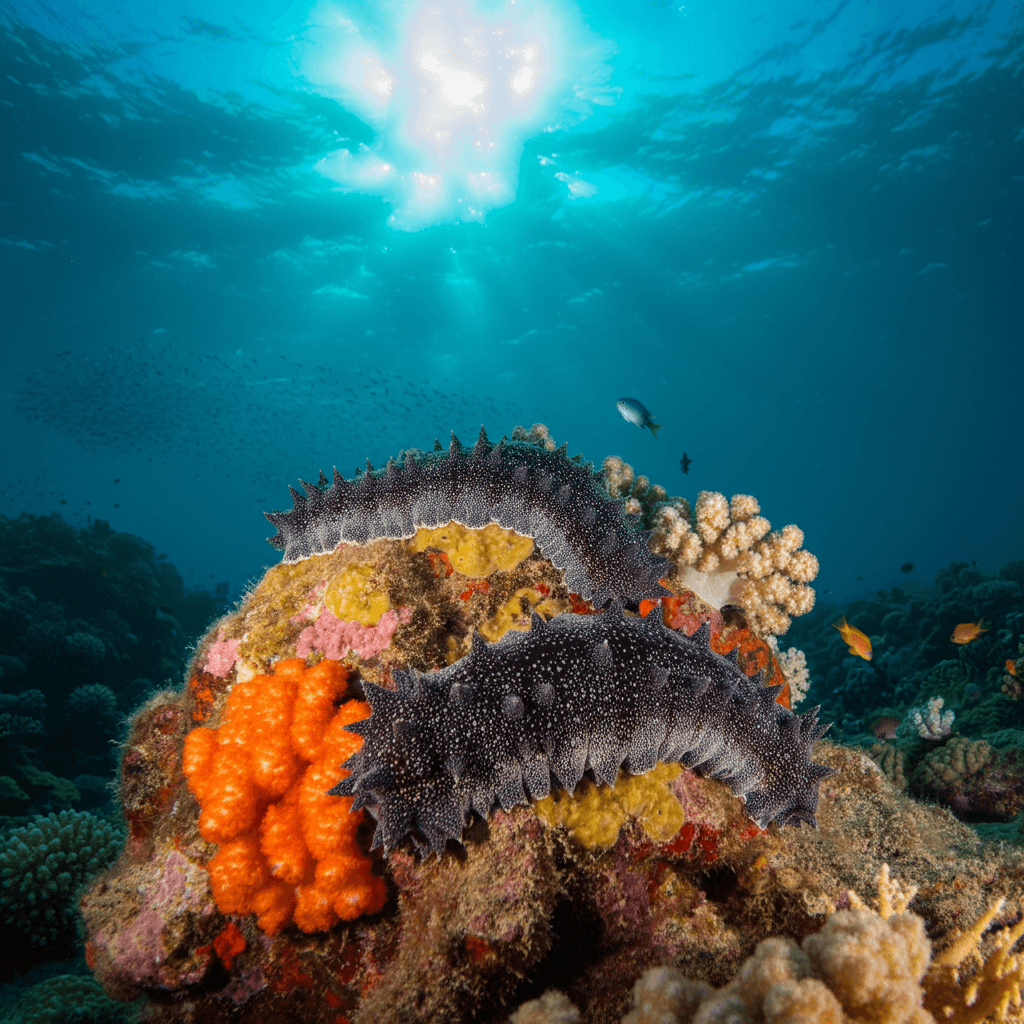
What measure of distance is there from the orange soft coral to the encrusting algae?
0.7 inches

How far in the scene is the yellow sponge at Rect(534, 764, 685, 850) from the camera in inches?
128

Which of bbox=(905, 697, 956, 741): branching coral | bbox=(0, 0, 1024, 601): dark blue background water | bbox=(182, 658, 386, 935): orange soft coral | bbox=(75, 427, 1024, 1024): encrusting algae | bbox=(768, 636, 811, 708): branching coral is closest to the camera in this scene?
bbox=(75, 427, 1024, 1024): encrusting algae

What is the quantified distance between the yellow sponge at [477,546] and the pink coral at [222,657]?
1870mm

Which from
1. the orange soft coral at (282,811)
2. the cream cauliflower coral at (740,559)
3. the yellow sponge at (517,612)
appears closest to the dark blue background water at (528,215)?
the cream cauliflower coral at (740,559)

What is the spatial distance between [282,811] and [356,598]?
65.7 inches

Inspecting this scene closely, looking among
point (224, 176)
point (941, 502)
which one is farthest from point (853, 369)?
point (224, 176)

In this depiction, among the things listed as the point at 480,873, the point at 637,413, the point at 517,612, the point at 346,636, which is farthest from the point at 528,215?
the point at 480,873

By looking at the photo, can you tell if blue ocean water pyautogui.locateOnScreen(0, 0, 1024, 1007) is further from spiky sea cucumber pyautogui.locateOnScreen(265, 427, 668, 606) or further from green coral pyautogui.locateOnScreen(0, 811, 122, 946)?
spiky sea cucumber pyautogui.locateOnScreen(265, 427, 668, 606)

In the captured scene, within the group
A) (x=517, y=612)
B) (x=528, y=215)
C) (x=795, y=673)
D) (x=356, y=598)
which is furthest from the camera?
(x=528, y=215)

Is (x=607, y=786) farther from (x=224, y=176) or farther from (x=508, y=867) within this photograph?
(x=224, y=176)

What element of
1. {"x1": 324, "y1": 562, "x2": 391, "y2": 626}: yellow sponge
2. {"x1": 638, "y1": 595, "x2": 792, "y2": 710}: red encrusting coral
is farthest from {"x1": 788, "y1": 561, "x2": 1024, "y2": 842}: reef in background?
{"x1": 324, "y1": 562, "x2": 391, "y2": 626}: yellow sponge

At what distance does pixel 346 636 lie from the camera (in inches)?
165

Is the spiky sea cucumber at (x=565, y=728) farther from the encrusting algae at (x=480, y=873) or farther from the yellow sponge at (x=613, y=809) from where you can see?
the yellow sponge at (x=613, y=809)

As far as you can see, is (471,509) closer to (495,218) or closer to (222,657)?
(222,657)
